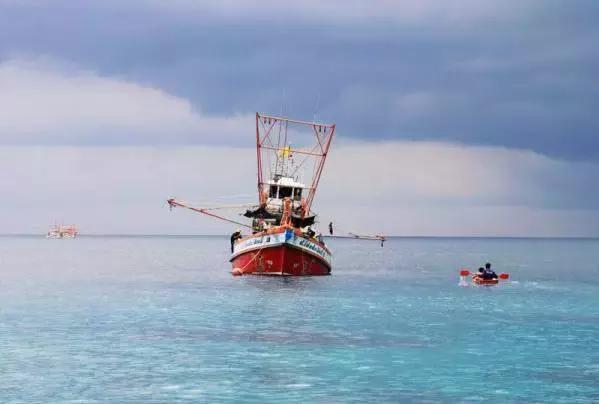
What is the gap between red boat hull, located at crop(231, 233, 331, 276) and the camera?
69.2m

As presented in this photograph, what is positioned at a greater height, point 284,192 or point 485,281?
point 284,192

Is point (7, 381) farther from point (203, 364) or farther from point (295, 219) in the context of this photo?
point (295, 219)

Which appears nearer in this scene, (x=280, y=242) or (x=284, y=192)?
(x=280, y=242)

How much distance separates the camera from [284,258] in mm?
69438

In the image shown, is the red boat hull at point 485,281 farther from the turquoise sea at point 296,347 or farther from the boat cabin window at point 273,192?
the boat cabin window at point 273,192

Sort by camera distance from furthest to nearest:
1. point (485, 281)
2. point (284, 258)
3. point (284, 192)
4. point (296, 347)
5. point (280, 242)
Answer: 1. point (284, 192)
2. point (485, 281)
3. point (284, 258)
4. point (280, 242)
5. point (296, 347)

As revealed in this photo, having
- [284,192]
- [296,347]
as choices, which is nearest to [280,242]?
[284,192]

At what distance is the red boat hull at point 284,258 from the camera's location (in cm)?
6919

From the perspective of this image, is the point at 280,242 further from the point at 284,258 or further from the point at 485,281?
the point at 485,281

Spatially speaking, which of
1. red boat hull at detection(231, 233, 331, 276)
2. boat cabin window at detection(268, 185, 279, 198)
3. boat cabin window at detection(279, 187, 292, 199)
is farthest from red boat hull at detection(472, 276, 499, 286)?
boat cabin window at detection(268, 185, 279, 198)

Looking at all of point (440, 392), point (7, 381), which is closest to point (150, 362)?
point (7, 381)

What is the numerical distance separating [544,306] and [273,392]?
34312mm

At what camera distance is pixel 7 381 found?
25.8 metres

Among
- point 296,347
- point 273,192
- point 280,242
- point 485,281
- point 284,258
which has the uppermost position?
point 273,192
